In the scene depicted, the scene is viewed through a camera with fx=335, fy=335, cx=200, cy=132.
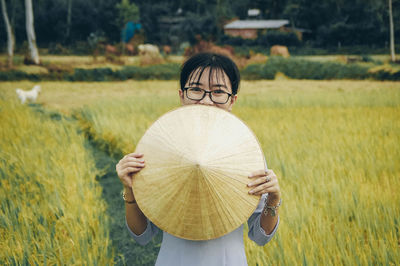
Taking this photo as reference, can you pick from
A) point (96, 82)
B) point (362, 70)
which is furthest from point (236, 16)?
point (96, 82)

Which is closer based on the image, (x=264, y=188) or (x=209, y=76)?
(x=264, y=188)

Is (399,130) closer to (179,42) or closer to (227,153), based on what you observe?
(227,153)

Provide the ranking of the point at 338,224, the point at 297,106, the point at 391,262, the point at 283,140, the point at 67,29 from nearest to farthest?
the point at 391,262, the point at 338,224, the point at 283,140, the point at 297,106, the point at 67,29

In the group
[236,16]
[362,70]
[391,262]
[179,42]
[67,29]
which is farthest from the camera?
A: [179,42]

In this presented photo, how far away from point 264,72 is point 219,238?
31.3 feet

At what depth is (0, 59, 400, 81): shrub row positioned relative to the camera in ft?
24.3

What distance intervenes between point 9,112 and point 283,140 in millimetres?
3743

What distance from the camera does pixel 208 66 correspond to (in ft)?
3.20

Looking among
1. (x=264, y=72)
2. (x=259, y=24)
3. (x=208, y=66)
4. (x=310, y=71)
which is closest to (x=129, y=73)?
(x=264, y=72)

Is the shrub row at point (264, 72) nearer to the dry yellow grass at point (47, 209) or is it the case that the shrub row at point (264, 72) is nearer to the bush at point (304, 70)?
the bush at point (304, 70)

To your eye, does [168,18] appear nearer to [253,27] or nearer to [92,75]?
[92,75]

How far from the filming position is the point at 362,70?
7.30 metres

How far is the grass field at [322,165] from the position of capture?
141cm

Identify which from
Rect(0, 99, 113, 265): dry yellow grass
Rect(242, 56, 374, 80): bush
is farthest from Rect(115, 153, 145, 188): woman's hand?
Rect(242, 56, 374, 80): bush
